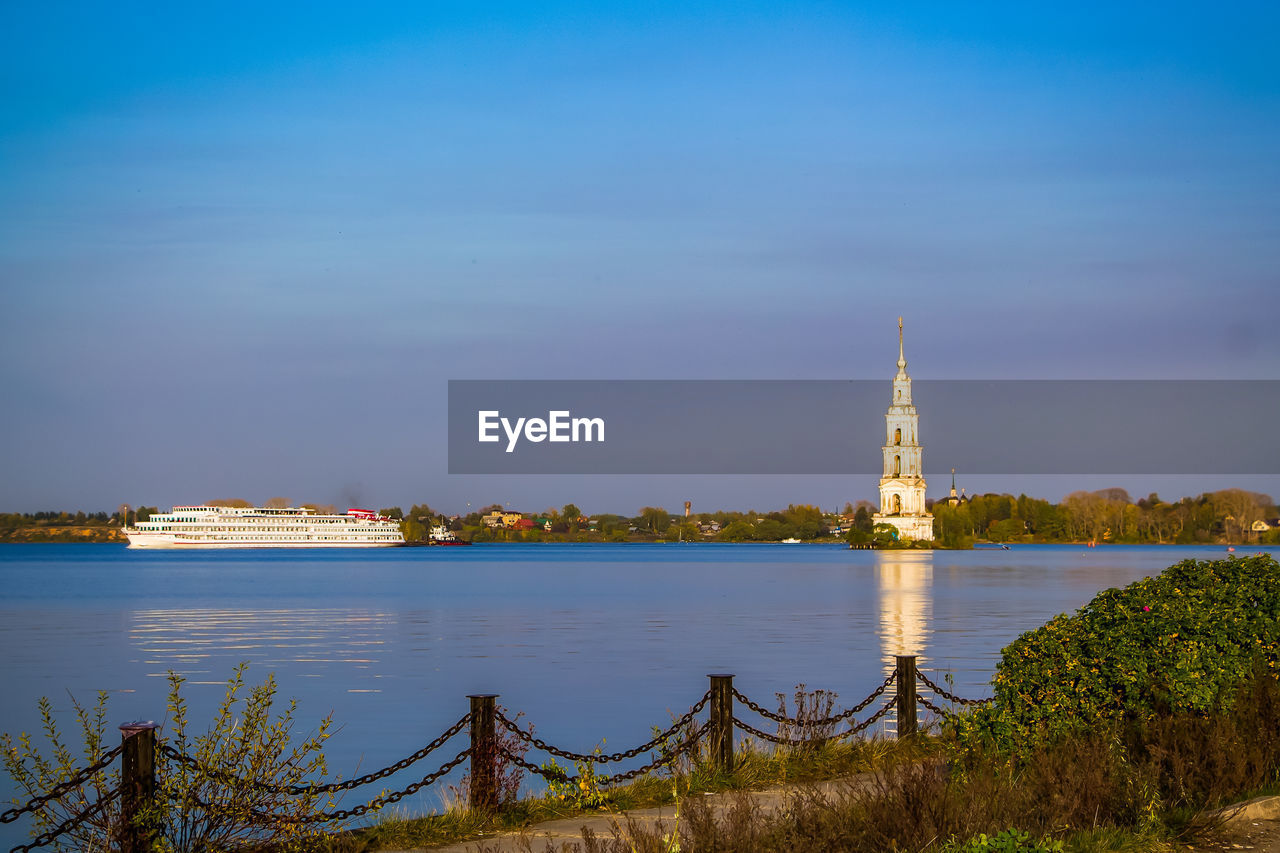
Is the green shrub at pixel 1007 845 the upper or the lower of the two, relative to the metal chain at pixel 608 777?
upper

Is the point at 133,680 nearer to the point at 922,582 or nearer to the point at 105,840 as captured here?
the point at 105,840

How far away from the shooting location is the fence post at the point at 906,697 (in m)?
14.4

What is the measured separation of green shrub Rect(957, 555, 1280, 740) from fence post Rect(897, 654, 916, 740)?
297 centimetres

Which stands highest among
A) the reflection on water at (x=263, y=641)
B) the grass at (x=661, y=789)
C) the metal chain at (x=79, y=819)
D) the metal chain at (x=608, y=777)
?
the metal chain at (x=79, y=819)

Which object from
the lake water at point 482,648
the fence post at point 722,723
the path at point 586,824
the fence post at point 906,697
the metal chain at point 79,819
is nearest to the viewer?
the metal chain at point 79,819

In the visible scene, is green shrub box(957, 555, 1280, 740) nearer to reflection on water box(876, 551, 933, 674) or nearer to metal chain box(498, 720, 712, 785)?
metal chain box(498, 720, 712, 785)

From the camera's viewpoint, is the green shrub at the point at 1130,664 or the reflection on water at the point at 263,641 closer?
the green shrub at the point at 1130,664

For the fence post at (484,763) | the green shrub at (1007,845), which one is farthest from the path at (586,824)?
the green shrub at (1007,845)

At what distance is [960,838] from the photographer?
25.5 feet

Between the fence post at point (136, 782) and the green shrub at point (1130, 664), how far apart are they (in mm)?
6465

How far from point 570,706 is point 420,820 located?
50.7ft

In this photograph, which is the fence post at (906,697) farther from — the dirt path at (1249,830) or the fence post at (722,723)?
the dirt path at (1249,830)

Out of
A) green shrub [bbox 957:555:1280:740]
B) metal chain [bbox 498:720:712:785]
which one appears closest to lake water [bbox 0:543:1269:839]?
metal chain [bbox 498:720:712:785]

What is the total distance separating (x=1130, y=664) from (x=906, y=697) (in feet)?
12.9
